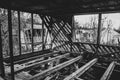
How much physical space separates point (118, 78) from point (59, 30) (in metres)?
3.87

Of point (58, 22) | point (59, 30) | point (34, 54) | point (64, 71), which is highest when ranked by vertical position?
point (58, 22)

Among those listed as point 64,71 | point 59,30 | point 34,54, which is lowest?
point 64,71

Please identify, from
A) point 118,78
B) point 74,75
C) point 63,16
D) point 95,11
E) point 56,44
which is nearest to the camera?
point 74,75

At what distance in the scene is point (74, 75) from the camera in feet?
10.9

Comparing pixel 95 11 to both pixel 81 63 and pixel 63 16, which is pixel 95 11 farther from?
pixel 81 63

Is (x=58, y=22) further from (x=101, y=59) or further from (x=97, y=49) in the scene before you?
(x=101, y=59)

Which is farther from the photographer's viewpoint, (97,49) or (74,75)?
(97,49)

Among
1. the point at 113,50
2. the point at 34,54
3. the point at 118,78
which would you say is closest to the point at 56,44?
the point at 34,54

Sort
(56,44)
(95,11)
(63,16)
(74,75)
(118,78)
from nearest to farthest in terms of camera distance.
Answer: (74,75) → (118,78) → (95,11) → (63,16) → (56,44)

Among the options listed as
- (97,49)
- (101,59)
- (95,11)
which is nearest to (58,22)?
(95,11)

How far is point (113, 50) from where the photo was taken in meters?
5.56

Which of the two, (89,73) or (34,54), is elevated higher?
(34,54)

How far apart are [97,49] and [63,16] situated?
8.73 ft

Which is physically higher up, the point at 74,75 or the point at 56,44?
the point at 56,44
